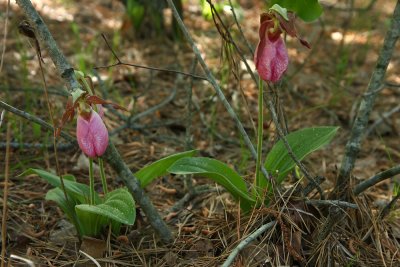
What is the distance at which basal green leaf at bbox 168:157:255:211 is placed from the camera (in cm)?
171

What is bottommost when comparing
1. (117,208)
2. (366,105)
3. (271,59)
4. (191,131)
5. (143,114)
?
(191,131)

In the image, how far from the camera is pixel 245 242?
5.44 feet

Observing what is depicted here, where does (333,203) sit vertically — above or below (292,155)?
below

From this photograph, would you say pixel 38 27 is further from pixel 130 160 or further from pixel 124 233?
pixel 130 160

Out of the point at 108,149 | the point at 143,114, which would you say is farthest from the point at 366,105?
the point at 143,114

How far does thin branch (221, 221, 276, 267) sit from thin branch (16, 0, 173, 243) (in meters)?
0.35

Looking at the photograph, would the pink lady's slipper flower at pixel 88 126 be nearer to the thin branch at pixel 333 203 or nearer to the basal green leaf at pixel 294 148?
the basal green leaf at pixel 294 148

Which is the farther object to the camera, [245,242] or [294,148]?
[294,148]

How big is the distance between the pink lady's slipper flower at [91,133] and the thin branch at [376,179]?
36.3 inches

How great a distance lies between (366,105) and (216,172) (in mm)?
641

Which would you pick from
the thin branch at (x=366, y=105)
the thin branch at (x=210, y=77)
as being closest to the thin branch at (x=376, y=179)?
the thin branch at (x=366, y=105)

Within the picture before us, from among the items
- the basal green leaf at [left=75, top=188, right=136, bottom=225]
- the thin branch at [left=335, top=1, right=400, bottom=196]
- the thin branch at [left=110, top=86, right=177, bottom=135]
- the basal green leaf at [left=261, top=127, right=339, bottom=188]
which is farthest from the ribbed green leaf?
the thin branch at [left=110, top=86, right=177, bottom=135]

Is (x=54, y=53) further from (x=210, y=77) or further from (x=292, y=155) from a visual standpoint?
(x=292, y=155)

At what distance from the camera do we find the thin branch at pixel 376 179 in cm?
174
